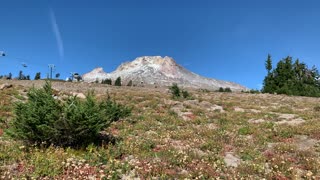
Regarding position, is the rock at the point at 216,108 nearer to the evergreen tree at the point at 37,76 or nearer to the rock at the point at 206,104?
the rock at the point at 206,104

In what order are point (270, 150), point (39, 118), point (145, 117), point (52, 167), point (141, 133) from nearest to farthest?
point (52, 167) → point (39, 118) → point (270, 150) → point (141, 133) → point (145, 117)

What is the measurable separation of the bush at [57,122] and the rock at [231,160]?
4893mm

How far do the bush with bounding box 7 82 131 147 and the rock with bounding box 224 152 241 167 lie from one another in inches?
193

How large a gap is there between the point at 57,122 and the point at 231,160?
21.8 ft

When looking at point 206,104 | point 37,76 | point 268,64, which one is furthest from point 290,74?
point 37,76

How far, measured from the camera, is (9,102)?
77.8ft

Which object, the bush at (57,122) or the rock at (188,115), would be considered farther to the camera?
the rock at (188,115)

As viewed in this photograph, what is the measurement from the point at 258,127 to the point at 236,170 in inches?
350

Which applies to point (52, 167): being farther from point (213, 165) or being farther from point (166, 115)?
point (166, 115)

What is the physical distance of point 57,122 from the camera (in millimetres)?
11852

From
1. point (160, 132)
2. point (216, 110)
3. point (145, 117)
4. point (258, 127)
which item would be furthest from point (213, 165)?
point (216, 110)

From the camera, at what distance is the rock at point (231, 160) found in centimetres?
1179

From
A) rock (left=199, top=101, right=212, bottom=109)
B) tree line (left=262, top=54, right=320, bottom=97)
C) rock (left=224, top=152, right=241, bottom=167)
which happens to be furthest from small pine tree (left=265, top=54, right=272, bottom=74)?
rock (left=224, top=152, right=241, bottom=167)

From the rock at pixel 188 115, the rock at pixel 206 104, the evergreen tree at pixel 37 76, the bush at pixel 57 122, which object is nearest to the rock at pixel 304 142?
the rock at pixel 188 115
